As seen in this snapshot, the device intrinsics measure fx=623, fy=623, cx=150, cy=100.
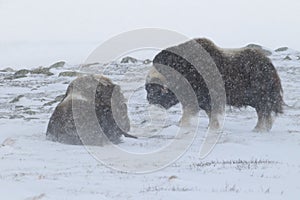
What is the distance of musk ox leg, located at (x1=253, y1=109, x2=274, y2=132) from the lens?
43.1 ft

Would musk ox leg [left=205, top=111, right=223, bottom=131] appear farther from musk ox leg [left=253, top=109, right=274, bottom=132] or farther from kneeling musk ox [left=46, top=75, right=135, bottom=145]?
kneeling musk ox [left=46, top=75, right=135, bottom=145]

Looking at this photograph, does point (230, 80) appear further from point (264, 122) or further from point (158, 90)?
point (158, 90)

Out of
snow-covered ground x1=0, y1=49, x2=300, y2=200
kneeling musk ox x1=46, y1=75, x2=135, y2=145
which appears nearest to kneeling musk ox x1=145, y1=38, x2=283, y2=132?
snow-covered ground x1=0, y1=49, x2=300, y2=200

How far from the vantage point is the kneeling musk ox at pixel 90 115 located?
37.8 ft

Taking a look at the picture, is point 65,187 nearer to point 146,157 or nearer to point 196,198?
point 196,198

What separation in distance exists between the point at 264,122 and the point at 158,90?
7.71 ft

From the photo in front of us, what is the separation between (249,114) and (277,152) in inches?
263

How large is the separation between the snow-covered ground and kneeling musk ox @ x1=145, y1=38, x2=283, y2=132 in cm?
50

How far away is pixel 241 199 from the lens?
19.5 feet

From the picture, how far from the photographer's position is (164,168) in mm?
8422

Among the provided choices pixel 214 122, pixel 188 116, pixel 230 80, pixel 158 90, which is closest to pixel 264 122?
pixel 214 122

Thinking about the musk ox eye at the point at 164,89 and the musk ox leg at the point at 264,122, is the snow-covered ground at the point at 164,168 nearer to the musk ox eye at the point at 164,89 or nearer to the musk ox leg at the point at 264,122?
A: the musk ox leg at the point at 264,122

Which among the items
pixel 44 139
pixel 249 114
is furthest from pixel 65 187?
pixel 249 114

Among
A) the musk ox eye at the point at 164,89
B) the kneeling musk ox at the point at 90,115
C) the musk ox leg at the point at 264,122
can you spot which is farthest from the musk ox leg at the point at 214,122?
the kneeling musk ox at the point at 90,115
